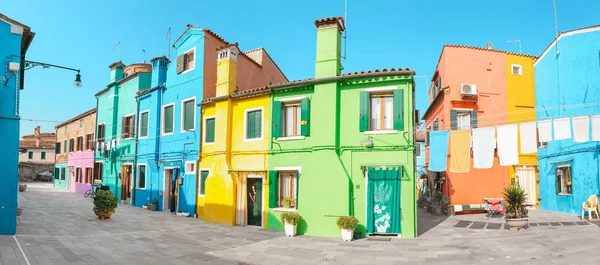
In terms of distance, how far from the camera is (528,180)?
20000mm

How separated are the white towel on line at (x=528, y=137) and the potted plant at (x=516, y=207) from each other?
2.08m

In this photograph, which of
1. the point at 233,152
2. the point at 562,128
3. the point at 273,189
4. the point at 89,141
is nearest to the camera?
the point at 562,128

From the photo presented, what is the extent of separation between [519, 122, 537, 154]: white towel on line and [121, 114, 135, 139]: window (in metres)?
22.4

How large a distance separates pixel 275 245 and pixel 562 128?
1166 cm

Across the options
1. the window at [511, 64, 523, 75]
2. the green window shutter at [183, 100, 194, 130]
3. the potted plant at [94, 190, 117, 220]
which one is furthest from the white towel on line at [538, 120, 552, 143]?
the potted plant at [94, 190, 117, 220]

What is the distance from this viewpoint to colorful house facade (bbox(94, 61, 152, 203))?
24.3 meters

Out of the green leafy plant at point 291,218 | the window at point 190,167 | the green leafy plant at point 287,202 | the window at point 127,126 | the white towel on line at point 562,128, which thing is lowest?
the green leafy plant at point 291,218

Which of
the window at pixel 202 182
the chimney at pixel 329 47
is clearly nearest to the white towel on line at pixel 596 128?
the chimney at pixel 329 47

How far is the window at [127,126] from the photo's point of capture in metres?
24.3

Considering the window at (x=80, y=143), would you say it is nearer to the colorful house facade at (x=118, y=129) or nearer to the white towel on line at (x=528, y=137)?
the colorful house facade at (x=118, y=129)

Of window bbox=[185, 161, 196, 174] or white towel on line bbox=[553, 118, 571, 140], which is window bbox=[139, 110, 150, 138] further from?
white towel on line bbox=[553, 118, 571, 140]

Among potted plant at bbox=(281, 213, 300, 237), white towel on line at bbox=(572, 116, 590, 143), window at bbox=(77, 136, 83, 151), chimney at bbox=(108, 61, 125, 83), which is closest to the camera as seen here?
white towel on line at bbox=(572, 116, 590, 143)

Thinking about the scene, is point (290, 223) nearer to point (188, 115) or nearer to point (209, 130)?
point (209, 130)

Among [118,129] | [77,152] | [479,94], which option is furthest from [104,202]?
[479,94]
